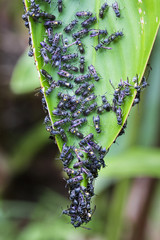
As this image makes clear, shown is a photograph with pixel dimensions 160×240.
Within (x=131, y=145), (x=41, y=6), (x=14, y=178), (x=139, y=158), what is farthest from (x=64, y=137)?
(x=14, y=178)

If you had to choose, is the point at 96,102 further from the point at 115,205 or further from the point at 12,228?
the point at 12,228

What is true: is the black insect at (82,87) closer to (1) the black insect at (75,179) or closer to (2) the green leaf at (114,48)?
(2) the green leaf at (114,48)

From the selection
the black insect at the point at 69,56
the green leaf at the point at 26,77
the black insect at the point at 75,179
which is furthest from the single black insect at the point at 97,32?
the green leaf at the point at 26,77

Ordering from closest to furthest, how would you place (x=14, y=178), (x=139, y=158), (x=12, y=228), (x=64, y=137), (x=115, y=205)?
(x=64, y=137)
(x=139, y=158)
(x=115, y=205)
(x=12, y=228)
(x=14, y=178)

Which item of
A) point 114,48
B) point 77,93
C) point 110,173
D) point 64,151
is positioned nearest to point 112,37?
point 114,48

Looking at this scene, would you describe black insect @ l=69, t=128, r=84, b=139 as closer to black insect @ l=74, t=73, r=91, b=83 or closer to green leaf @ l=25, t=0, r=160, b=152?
green leaf @ l=25, t=0, r=160, b=152
